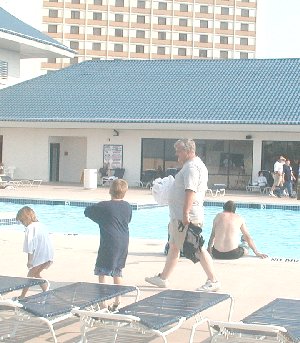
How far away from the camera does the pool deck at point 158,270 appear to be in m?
6.89

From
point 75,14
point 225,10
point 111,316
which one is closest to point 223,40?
point 225,10

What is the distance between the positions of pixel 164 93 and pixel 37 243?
84.1 feet

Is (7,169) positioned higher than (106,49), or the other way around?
(106,49)

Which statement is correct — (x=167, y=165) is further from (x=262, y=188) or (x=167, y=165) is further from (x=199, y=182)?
(x=199, y=182)

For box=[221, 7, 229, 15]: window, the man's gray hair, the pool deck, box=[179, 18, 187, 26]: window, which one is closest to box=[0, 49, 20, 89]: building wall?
the pool deck

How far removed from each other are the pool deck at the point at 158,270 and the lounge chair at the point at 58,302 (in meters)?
0.33

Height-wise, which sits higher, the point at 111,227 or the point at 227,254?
the point at 111,227

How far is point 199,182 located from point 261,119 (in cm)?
2110

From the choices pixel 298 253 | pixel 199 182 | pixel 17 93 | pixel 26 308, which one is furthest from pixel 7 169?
pixel 26 308

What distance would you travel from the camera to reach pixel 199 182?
325 inches

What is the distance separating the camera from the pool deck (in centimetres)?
689

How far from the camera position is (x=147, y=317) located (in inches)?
225

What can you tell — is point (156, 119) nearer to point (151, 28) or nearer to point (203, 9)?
point (151, 28)

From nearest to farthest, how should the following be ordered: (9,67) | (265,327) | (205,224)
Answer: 1. (265,327)
2. (205,224)
3. (9,67)
